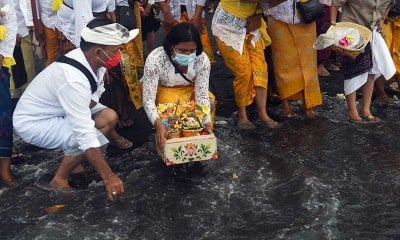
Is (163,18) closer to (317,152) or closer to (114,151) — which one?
(114,151)

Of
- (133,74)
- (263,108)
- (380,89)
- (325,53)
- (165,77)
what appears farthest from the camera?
(325,53)

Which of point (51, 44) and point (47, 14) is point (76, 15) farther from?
point (51, 44)

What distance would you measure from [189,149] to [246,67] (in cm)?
129

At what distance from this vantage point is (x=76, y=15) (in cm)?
501

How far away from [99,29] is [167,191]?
4.21 feet

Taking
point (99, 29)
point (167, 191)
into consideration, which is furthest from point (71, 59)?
point (167, 191)

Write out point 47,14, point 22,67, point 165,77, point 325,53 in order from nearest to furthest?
1. point 165,77
2. point 47,14
3. point 22,67
4. point 325,53

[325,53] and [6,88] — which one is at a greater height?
[6,88]

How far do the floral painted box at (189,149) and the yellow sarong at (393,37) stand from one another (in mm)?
2352

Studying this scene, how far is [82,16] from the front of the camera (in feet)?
16.4

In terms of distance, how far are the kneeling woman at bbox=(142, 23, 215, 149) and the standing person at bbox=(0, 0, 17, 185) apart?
1.02 metres

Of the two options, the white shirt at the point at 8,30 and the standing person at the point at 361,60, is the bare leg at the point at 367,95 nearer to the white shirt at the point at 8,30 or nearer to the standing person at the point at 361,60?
the standing person at the point at 361,60

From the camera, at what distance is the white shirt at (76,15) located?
499cm

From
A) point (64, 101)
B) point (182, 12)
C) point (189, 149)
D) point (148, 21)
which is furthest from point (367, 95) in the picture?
point (64, 101)
